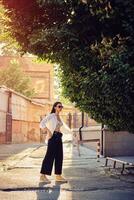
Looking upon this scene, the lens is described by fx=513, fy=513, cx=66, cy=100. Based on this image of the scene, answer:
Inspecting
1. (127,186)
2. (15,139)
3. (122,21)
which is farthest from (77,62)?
(15,139)

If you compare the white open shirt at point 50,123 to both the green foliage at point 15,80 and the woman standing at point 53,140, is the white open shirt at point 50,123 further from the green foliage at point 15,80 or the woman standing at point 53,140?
the green foliage at point 15,80

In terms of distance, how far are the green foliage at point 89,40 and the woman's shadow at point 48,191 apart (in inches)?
77.1

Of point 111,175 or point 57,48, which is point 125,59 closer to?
point 57,48

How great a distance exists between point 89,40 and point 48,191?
3.04 meters

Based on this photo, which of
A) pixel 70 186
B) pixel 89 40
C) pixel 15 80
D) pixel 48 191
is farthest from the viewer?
pixel 15 80

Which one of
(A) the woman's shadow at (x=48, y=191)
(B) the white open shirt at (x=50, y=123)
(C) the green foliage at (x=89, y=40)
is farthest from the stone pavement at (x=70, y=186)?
(C) the green foliage at (x=89, y=40)

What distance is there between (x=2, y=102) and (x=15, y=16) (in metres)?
25.9

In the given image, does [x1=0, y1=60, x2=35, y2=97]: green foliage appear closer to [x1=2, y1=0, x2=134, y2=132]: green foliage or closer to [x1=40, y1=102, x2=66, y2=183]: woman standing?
[x1=40, y1=102, x2=66, y2=183]: woman standing

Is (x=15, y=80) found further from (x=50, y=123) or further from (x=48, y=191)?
(x=48, y=191)

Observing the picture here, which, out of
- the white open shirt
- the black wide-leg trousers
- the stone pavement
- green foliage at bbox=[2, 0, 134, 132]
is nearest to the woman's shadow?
the stone pavement

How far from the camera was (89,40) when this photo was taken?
33.3 ft

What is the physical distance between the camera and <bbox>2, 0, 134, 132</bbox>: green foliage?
912cm

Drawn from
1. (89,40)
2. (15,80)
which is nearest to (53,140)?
(89,40)

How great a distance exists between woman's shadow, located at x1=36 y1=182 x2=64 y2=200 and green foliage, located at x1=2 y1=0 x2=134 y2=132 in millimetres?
1959
